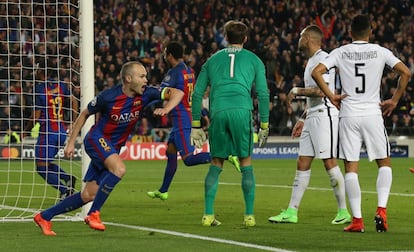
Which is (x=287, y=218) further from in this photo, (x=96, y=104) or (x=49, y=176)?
(x=49, y=176)

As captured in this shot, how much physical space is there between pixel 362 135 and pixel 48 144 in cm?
574

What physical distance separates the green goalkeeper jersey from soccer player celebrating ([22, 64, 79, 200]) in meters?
3.76

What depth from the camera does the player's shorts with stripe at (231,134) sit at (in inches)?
428

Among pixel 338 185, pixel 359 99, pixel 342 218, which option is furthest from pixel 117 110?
pixel 342 218


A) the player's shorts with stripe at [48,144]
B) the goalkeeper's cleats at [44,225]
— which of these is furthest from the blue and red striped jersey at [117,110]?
the player's shorts with stripe at [48,144]

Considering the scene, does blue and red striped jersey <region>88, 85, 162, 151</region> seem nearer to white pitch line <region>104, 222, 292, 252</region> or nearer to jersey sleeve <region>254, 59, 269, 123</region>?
white pitch line <region>104, 222, 292, 252</region>

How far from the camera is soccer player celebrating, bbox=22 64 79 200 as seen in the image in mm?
14453

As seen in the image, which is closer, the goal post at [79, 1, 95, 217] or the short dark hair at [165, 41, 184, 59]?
the goal post at [79, 1, 95, 217]

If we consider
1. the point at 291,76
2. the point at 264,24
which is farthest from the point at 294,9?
the point at 291,76

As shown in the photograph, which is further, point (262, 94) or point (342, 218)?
point (342, 218)

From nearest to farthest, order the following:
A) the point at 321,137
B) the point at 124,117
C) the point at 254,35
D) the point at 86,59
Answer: the point at 124,117 < the point at 321,137 < the point at 86,59 < the point at 254,35

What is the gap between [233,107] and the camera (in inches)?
429

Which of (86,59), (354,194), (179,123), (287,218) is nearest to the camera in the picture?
(354,194)

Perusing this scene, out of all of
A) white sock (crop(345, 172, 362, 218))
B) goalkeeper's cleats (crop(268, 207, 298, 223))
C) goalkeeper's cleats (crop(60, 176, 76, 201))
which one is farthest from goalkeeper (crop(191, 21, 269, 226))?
goalkeeper's cleats (crop(60, 176, 76, 201))
